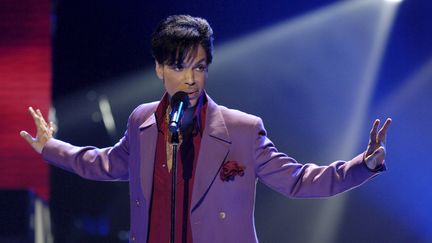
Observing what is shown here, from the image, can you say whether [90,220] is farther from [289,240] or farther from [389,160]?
[389,160]

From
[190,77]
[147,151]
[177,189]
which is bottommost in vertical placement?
[177,189]

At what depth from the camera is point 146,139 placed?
2.94 m

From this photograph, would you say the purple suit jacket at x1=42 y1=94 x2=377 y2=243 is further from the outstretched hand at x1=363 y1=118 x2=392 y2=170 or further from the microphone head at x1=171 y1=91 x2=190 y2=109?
the microphone head at x1=171 y1=91 x2=190 y2=109

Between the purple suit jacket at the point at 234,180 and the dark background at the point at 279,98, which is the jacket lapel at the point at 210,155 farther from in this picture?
the dark background at the point at 279,98

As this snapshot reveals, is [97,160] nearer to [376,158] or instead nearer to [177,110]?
[177,110]

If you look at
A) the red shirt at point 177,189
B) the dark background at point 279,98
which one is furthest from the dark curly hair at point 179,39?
the dark background at point 279,98

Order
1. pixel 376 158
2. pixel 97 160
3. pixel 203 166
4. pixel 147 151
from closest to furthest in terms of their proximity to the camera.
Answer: pixel 376 158
pixel 203 166
pixel 147 151
pixel 97 160

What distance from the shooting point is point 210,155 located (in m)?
2.83

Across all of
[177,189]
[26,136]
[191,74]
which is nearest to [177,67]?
[191,74]

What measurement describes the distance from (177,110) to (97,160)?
2.52 feet

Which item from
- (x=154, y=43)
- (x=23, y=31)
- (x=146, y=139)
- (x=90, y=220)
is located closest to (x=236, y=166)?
(x=146, y=139)

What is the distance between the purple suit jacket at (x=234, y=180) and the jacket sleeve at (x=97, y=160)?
0.12 m

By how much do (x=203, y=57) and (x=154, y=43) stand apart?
215mm

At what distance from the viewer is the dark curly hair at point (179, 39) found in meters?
2.87
